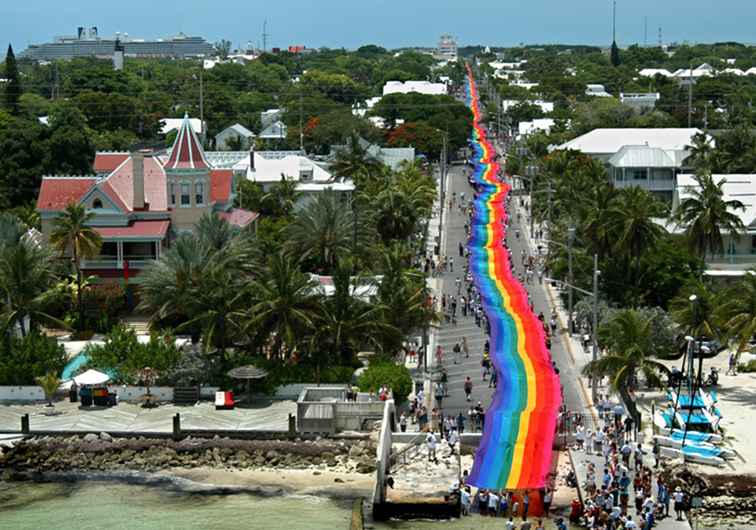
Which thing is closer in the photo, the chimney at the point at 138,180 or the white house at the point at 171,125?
the chimney at the point at 138,180

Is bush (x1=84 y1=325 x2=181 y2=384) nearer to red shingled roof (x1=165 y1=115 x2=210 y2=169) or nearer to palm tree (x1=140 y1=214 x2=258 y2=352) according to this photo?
palm tree (x1=140 y1=214 x2=258 y2=352)

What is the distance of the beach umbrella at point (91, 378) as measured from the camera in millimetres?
Result: 55906

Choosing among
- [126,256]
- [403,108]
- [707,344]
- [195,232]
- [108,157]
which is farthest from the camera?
[403,108]

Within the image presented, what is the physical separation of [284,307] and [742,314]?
19.0 m

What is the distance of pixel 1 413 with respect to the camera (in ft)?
185

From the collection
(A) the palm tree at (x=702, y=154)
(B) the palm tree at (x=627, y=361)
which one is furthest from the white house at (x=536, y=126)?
(B) the palm tree at (x=627, y=361)

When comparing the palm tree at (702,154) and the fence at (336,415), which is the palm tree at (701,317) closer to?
the fence at (336,415)

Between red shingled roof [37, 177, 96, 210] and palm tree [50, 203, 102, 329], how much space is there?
640 centimetres

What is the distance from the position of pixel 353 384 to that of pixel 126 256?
2011 cm

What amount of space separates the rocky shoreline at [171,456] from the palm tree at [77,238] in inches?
608

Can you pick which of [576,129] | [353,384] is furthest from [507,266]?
[576,129]

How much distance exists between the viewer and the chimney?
7356 cm

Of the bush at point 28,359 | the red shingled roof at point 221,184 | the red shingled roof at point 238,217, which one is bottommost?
the bush at point 28,359

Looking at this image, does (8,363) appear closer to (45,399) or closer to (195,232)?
(45,399)
